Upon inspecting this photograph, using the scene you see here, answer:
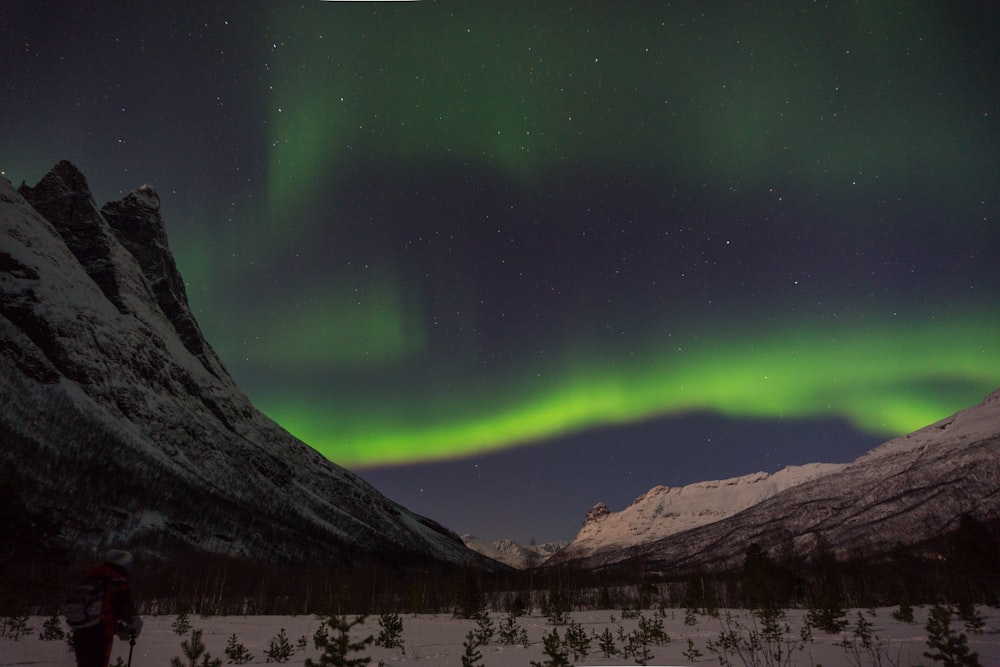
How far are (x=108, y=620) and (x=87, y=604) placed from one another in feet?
1.46

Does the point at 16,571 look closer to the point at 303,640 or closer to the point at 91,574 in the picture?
the point at 303,640

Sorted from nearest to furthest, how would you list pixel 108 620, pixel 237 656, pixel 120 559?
pixel 108 620, pixel 120 559, pixel 237 656

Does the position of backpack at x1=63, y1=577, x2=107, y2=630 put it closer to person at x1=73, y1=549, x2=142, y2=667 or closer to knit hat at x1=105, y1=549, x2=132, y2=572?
person at x1=73, y1=549, x2=142, y2=667

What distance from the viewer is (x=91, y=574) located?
29.6 feet

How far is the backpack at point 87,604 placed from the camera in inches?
341

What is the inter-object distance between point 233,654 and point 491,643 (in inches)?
406

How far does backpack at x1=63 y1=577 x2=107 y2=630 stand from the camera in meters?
8.66

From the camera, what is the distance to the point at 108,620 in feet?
29.5

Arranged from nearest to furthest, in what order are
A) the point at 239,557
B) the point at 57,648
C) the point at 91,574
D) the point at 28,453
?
the point at 91,574, the point at 57,648, the point at 28,453, the point at 239,557

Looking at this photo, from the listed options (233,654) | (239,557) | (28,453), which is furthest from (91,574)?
(28,453)

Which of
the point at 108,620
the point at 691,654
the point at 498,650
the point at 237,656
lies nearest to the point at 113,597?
the point at 108,620

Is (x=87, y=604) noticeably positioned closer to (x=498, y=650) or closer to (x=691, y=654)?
(x=498, y=650)

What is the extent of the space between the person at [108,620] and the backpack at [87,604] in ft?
0.13

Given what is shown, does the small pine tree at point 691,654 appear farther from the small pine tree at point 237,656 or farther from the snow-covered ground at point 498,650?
the small pine tree at point 237,656
